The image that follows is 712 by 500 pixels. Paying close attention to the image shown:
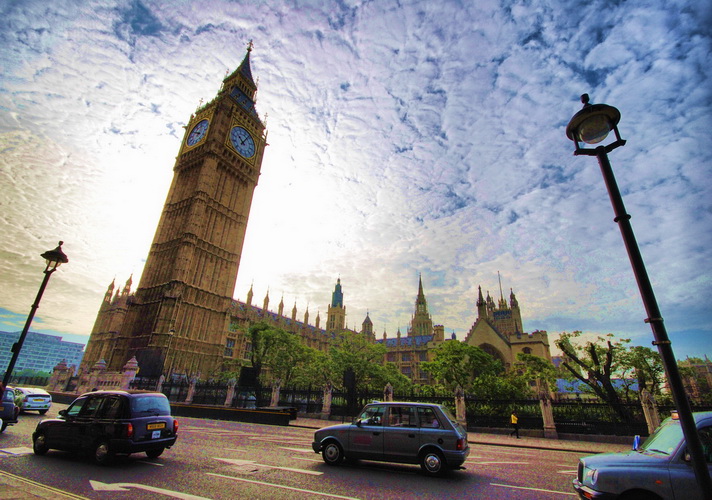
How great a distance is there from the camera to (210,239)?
168 feet

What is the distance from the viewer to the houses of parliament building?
1743 inches

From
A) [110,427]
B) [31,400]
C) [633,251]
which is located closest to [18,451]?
[110,427]

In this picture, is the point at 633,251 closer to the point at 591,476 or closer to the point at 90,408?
the point at 591,476

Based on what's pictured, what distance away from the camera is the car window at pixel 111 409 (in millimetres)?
7573

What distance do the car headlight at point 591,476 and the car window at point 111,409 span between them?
359 inches

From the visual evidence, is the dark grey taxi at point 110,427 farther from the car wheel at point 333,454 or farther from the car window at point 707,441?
the car window at point 707,441

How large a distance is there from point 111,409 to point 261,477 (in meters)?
4.02

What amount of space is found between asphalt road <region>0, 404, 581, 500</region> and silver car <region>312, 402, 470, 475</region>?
12.4 inches

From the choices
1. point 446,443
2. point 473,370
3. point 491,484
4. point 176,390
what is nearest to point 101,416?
point 446,443

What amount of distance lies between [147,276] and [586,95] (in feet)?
189

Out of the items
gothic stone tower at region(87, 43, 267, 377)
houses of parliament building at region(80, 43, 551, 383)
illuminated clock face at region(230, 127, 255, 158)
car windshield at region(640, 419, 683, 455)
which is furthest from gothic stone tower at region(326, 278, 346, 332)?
car windshield at region(640, 419, 683, 455)

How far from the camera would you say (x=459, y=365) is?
35688mm

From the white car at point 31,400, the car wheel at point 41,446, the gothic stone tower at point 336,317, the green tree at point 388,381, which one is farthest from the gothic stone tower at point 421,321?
the car wheel at point 41,446

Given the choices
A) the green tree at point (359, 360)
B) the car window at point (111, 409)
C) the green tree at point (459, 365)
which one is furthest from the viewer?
the green tree at point (359, 360)
